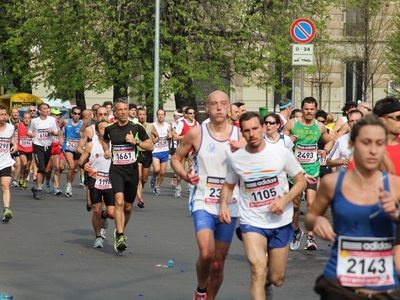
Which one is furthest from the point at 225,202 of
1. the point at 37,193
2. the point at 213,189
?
the point at 37,193

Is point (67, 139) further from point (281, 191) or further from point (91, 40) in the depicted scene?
point (281, 191)

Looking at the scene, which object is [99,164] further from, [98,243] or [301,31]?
[301,31]

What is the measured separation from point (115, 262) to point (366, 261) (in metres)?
6.32

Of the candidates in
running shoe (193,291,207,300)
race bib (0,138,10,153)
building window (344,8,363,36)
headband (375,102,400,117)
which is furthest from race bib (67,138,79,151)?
building window (344,8,363,36)

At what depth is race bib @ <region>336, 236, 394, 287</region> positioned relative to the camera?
17.0 ft

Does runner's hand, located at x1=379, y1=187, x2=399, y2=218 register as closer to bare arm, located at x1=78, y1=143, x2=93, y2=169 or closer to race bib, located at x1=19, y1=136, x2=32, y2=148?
bare arm, located at x1=78, y1=143, x2=93, y2=169

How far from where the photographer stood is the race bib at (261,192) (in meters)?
7.91

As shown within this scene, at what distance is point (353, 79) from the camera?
4641 centimetres

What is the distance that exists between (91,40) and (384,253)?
2802cm

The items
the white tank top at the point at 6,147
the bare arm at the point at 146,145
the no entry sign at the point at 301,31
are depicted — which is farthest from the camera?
the no entry sign at the point at 301,31

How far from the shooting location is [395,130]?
670cm

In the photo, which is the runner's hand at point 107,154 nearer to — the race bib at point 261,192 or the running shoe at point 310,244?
the running shoe at point 310,244

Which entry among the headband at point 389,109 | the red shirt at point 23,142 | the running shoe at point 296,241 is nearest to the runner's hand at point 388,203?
the headband at point 389,109

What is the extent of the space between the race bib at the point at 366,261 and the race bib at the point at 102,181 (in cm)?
760
